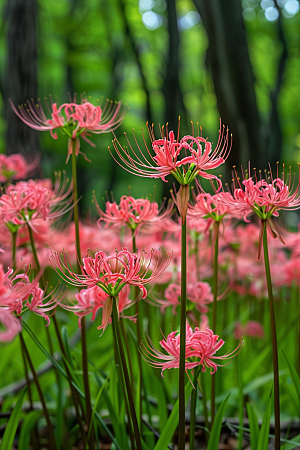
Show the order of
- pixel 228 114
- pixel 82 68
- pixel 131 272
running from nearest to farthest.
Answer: pixel 131 272
pixel 228 114
pixel 82 68

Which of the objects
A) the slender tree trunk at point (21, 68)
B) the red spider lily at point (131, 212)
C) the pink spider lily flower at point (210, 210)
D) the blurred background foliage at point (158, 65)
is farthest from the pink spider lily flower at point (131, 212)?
the slender tree trunk at point (21, 68)

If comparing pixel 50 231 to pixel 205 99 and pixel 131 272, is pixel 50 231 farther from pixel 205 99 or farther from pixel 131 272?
pixel 205 99

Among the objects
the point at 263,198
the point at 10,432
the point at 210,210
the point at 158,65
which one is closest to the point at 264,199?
the point at 263,198

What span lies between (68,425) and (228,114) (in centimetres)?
297

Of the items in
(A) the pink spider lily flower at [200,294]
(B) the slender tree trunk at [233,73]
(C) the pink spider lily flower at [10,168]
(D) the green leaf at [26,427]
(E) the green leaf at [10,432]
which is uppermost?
(B) the slender tree trunk at [233,73]

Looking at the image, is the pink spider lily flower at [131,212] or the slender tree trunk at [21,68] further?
the slender tree trunk at [21,68]

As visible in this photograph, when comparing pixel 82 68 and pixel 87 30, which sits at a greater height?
A: pixel 87 30

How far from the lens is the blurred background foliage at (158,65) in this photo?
12.6 feet

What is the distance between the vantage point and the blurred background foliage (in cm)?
385

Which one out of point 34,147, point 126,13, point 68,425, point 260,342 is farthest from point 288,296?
point 126,13

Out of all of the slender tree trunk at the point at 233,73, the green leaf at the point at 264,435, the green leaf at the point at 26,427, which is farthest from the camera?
the slender tree trunk at the point at 233,73

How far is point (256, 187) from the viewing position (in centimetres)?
106

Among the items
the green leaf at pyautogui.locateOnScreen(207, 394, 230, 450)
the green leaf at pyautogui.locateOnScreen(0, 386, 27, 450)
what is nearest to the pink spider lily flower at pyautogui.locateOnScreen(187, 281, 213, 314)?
the green leaf at pyautogui.locateOnScreen(207, 394, 230, 450)

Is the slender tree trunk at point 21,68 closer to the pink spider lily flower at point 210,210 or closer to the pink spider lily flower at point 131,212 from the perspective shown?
the pink spider lily flower at point 131,212
